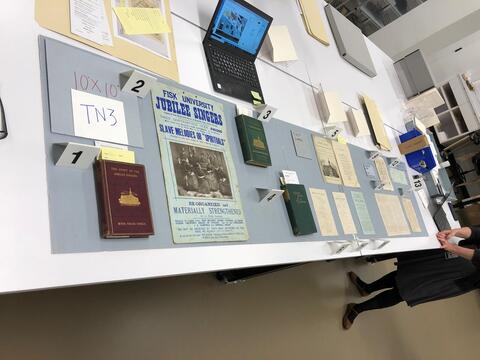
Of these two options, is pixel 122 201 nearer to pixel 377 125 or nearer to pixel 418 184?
pixel 377 125

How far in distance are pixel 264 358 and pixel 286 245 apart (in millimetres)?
772

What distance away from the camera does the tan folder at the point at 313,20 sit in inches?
82.2

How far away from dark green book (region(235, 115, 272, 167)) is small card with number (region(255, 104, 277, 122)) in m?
0.05

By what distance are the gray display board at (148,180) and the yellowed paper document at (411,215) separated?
0.79 meters

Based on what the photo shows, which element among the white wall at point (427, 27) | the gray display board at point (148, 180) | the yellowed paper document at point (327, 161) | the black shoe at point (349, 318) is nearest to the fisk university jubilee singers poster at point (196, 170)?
the gray display board at point (148, 180)

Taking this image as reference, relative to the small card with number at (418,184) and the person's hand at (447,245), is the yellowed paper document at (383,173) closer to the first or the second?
the small card with number at (418,184)

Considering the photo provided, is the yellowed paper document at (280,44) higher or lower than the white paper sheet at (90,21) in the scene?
higher

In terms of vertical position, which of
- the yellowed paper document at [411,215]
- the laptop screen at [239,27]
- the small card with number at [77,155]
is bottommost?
the yellowed paper document at [411,215]

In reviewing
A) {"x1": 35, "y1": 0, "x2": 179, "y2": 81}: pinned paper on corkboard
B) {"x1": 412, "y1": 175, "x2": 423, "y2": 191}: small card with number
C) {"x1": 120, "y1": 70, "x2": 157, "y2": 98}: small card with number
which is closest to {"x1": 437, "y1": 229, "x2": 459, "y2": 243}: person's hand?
{"x1": 412, "y1": 175, "x2": 423, "y2": 191}: small card with number

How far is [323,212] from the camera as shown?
4.67ft

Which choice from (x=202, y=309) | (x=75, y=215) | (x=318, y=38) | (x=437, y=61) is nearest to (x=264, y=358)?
(x=202, y=309)

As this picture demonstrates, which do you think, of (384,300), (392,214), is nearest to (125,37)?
(392,214)

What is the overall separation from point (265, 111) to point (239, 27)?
353 mm

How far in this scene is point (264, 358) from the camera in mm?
1681
